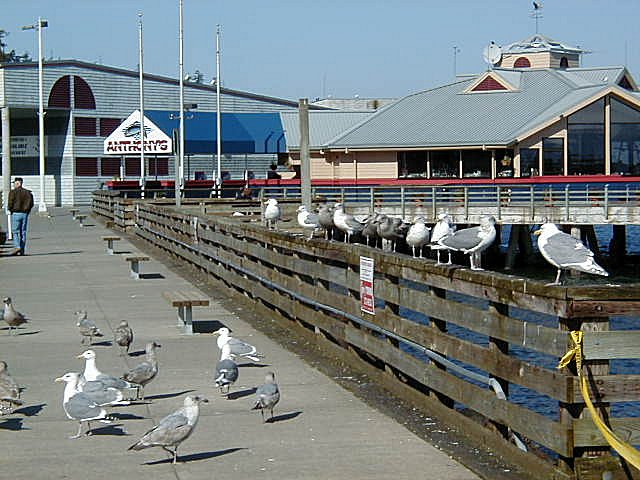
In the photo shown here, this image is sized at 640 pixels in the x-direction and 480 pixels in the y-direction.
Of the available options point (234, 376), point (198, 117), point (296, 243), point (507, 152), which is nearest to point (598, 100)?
point (507, 152)

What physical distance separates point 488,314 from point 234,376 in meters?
2.94

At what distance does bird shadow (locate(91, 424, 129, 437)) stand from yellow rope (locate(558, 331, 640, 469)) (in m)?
3.75

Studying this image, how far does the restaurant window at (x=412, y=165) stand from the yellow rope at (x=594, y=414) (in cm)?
5667

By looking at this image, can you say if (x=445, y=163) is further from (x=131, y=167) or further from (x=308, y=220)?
(x=308, y=220)

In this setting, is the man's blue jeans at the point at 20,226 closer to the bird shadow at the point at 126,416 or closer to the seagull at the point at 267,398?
the bird shadow at the point at 126,416

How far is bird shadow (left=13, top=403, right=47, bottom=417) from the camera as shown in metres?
9.96

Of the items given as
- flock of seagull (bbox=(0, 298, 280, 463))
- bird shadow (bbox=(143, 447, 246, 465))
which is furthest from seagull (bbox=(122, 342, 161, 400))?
bird shadow (bbox=(143, 447, 246, 465))

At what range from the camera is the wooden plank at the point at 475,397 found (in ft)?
23.4

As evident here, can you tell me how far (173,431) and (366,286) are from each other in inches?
141

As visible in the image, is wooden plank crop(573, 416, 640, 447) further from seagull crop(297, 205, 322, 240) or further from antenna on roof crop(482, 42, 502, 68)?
antenna on roof crop(482, 42, 502, 68)

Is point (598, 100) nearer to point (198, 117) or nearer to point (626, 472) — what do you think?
point (198, 117)

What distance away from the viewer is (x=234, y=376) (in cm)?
1040

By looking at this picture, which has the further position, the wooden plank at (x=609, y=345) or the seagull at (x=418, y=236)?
the seagull at (x=418, y=236)

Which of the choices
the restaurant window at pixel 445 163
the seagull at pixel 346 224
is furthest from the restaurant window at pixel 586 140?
the seagull at pixel 346 224
